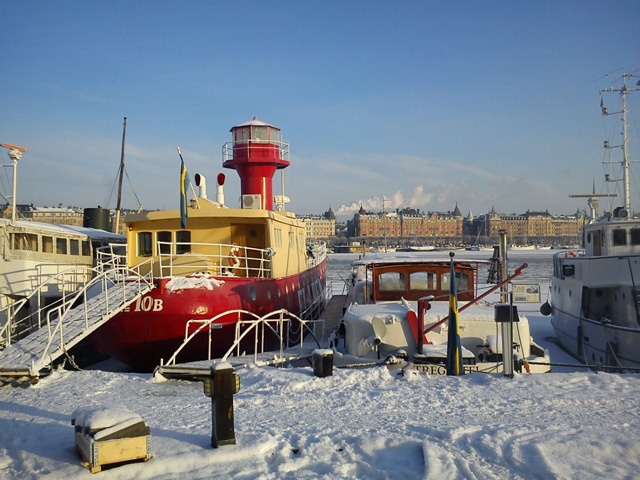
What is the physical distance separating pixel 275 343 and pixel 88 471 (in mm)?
10925

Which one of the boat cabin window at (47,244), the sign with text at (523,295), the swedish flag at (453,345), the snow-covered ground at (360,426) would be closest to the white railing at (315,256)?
the boat cabin window at (47,244)

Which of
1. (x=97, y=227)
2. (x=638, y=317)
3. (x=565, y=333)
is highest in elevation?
(x=97, y=227)

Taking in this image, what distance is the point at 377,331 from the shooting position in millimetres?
12477

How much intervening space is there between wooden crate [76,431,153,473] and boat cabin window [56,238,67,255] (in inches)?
534

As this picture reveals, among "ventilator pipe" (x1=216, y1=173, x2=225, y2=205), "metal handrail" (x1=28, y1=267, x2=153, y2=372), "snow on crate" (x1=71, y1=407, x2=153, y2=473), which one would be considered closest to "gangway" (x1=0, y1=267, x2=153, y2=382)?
"metal handrail" (x1=28, y1=267, x2=153, y2=372)

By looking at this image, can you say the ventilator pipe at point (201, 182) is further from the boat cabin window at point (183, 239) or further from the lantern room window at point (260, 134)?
the lantern room window at point (260, 134)

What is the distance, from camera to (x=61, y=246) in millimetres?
18312

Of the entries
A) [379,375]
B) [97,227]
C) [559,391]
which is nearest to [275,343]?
[379,375]

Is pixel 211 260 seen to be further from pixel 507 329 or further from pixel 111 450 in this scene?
pixel 111 450

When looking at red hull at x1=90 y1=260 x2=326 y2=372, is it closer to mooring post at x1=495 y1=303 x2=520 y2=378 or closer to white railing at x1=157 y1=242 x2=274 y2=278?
white railing at x1=157 y1=242 x2=274 y2=278

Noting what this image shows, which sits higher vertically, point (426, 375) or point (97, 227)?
point (97, 227)

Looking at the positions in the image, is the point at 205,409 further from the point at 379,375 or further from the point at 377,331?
the point at 377,331

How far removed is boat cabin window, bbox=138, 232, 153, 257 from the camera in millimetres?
16975

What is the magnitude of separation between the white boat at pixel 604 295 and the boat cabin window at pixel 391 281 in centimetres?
599
